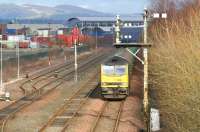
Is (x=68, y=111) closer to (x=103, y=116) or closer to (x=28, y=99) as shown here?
(x=103, y=116)

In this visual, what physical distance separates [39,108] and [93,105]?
3495 millimetres

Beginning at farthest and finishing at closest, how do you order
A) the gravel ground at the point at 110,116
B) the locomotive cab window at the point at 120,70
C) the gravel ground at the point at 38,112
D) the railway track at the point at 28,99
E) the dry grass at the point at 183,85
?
the locomotive cab window at the point at 120,70
the railway track at the point at 28,99
the gravel ground at the point at 38,112
the gravel ground at the point at 110,116
the dry grass at the point at 183,85

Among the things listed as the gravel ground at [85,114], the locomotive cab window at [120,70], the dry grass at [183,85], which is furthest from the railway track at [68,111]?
the dry grass at [183,85]

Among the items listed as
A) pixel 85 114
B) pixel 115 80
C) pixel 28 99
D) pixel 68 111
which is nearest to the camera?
pixel 85 114

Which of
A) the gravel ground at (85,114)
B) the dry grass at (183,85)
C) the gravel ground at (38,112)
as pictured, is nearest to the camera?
the dry grass at (183,85)

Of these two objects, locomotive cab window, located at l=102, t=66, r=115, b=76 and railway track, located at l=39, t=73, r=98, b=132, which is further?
locomotive cab window, located at l=102, t=66, r=115, b=76

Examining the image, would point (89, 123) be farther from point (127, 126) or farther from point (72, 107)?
point (72, 107)

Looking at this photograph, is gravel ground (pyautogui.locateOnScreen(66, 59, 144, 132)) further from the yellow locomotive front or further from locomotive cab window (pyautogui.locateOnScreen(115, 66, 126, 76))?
locomotive cab window (pyautogui.locateOnScreen(115, 66, 126, 76))

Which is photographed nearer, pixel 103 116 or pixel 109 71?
pixel 103 116

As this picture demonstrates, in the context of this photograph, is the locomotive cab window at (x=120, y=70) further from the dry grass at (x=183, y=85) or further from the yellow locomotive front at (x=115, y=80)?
the dry grass at (x=183, y=85)

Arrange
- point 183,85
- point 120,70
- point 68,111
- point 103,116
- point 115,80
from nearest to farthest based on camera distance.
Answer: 1. point 183,85
2. point 103,116
3. point 68,111
4. point 115,80
5. point 120,70

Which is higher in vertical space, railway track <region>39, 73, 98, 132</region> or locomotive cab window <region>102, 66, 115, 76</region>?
locomotive cab window <region>102, 66, 115, 76</region>

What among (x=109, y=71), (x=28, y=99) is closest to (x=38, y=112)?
(x=28, y=99)

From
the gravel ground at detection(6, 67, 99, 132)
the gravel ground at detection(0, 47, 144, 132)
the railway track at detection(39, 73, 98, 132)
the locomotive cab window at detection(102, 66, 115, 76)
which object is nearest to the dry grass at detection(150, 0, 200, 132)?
the gravel ground at detection(0, 47, 144, 132)
